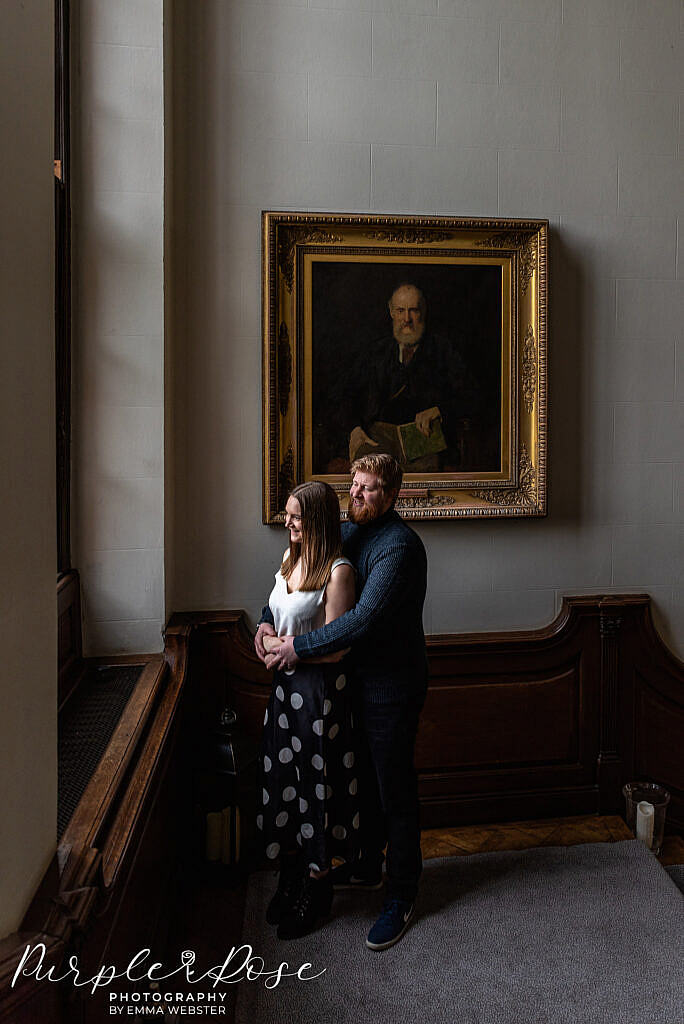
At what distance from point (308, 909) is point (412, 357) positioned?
199 cm

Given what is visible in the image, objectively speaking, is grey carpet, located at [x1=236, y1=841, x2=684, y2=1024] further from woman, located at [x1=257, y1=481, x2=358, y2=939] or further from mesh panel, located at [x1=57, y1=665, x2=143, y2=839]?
mesh panel, located at [x1=57, y1=665, x2=143, y2=839]

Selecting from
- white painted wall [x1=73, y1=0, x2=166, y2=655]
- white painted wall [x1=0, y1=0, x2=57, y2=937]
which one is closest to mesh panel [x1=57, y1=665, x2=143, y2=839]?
white painted wall [x1=73, y1=0, x2=166, y2=655]

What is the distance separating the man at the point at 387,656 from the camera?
2.33m

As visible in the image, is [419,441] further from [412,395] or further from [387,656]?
[387,656]

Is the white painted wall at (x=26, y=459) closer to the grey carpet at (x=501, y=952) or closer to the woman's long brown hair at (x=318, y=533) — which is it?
the woman's long brown hair at (x=318, y=533)

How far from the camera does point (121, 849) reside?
147 cm

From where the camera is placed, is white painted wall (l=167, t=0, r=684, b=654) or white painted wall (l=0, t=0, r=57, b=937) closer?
white painted wall (l=0, t=0, r=57, b=937)

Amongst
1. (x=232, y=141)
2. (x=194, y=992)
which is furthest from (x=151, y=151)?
(x=194, y=992)

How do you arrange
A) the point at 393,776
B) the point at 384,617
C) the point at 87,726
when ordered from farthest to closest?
1. the point at 393,776
2. the point at 384,617
3. the point at 87,726

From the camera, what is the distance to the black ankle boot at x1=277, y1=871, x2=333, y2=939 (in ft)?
7.92

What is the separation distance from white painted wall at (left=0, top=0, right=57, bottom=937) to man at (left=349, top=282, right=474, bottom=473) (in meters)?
1.93

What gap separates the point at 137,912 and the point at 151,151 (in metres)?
2.28

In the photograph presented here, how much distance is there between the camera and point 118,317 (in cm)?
261

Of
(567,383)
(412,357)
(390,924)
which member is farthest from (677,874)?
(412,357)
